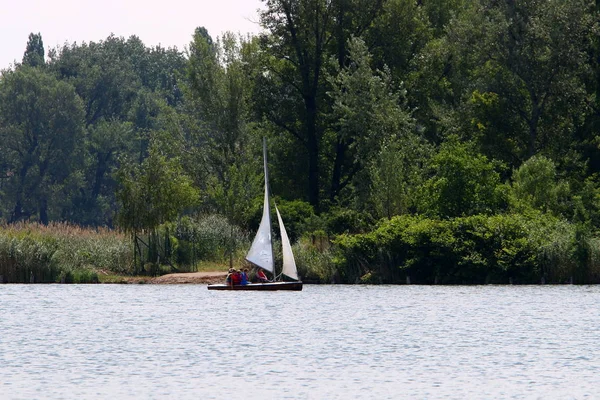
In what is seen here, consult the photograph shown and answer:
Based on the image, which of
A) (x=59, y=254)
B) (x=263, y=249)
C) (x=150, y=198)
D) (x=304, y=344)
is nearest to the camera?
(x=304, y=344)

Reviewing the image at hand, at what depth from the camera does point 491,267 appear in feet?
199

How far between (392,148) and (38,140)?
243 feet

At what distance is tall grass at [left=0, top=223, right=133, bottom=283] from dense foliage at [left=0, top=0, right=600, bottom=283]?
0.91 ft

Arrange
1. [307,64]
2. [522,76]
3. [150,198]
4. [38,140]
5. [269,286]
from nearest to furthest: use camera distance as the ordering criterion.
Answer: [269,286]
[150,198]
[522,76]
[307,64]
[38,140]

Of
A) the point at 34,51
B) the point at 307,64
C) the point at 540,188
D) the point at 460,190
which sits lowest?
the point at 460,190

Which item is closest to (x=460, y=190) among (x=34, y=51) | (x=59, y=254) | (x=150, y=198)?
(x=150, y=198)

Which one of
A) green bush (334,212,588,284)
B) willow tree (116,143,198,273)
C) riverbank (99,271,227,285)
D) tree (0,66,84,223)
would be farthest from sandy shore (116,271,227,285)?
tree (0,66,84,223)

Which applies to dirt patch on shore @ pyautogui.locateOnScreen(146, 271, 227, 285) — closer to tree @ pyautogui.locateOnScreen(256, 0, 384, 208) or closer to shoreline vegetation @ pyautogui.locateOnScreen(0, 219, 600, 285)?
shoreline vegetation @ pyautogui.locateOnScreen(0, 219, 600, 285)

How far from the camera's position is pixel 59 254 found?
6388 cm

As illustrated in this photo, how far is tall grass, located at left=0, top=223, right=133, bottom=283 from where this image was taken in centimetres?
6222

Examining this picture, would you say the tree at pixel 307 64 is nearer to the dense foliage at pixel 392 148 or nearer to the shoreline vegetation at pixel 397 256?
the dense foliage at pixel 392 148

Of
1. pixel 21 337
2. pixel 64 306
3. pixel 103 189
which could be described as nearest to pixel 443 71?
pixel 64 306

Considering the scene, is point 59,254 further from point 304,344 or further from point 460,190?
point 304,344

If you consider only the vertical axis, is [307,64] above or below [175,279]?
above
